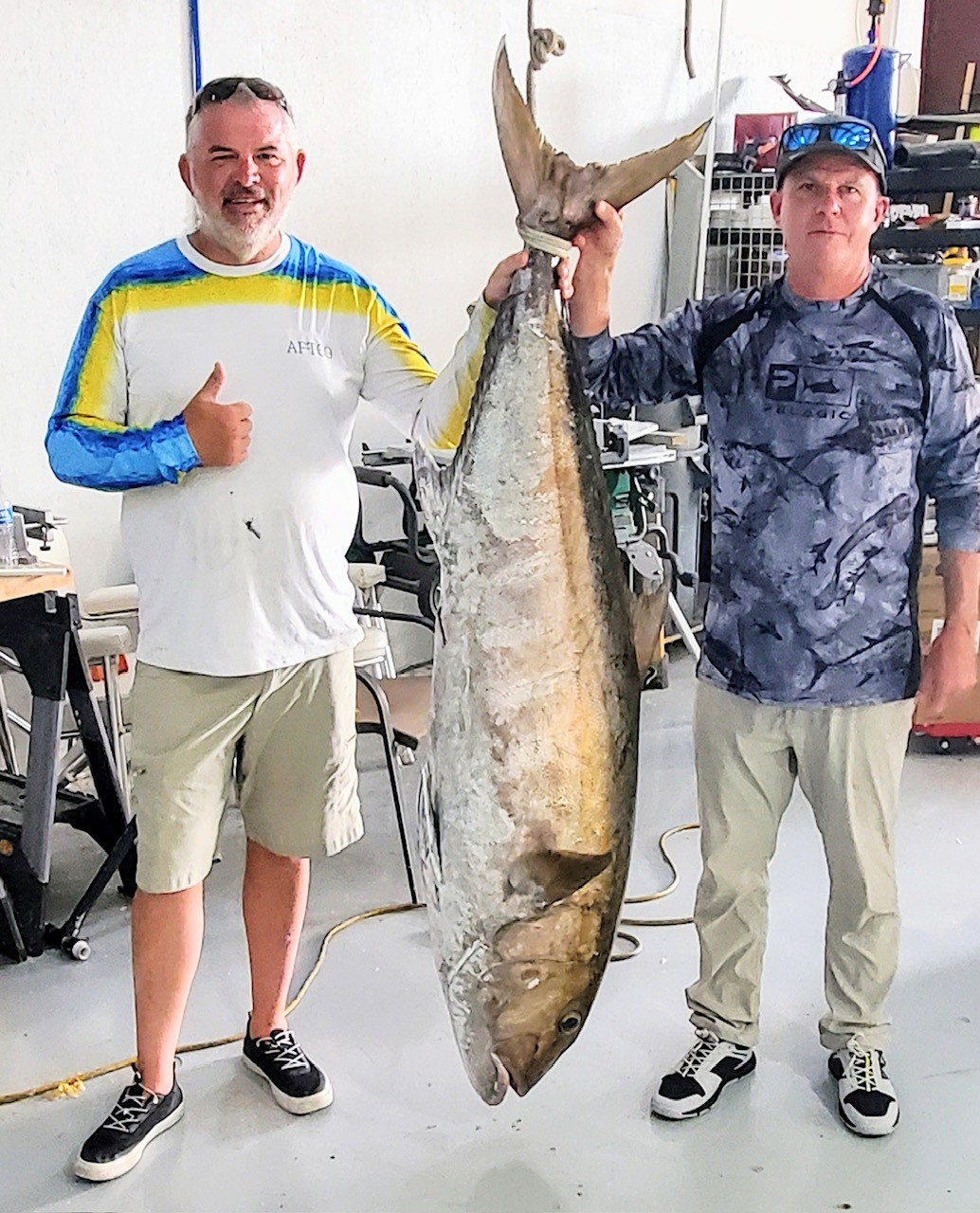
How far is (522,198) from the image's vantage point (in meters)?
1.45

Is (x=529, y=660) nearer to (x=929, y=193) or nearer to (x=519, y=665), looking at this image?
A: (x=519, y=665)

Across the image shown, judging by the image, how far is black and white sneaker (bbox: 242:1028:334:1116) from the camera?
2.18m

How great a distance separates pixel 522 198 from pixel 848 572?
885mm

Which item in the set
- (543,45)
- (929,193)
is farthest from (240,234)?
(929,193)

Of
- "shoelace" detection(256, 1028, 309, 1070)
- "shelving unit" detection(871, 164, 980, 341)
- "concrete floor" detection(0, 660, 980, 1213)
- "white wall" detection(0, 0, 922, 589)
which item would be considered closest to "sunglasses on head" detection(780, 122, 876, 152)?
"shelving unit" detection(871, 164, 980, 341)

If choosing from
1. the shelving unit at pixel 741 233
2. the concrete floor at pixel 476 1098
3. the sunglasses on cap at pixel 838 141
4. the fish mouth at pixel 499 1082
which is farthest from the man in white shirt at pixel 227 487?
the shelving unit at pixel 741 233

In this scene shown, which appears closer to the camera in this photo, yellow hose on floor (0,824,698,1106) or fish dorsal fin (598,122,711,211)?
fish dorsal fin (598,122,711,211)

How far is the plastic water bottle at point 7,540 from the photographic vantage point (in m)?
2.67

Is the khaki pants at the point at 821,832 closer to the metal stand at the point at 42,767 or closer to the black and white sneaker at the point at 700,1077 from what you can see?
the black and white sneaker at the point at 700,1077

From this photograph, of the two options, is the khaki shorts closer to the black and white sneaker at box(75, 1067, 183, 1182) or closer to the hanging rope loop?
the black and white sneaker at box(75, 1067, 183, 1182)

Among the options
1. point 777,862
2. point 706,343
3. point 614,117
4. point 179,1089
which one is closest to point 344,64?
point 614,117

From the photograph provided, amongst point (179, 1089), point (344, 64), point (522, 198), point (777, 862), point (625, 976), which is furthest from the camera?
point (344, 64)

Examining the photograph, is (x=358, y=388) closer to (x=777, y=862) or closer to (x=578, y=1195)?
(x=578, y=1195)

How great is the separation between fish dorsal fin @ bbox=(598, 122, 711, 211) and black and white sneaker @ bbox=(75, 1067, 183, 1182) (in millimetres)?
1589
